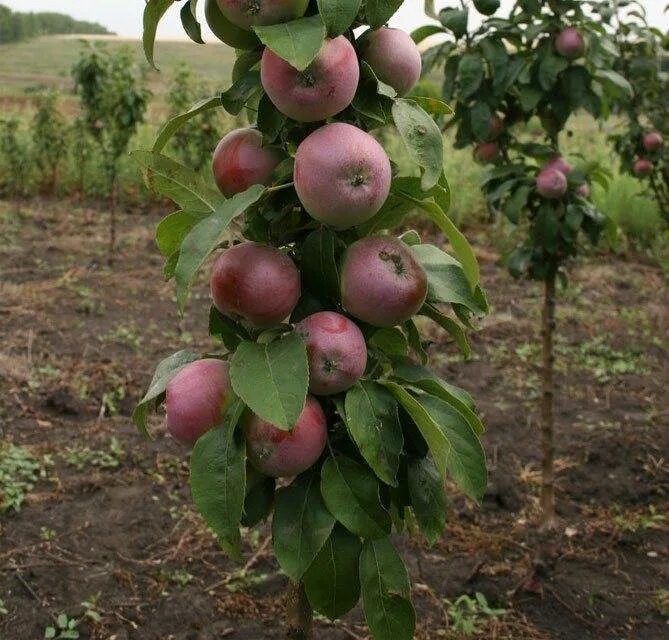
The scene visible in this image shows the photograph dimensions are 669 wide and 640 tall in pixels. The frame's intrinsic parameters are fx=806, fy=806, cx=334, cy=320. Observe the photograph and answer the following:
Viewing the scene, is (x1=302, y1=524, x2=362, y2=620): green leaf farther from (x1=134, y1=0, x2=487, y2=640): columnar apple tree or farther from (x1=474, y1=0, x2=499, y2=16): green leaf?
(x1=474, y1=0, x2=499, y2=16): green leaf

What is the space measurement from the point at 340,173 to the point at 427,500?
483 millimetres

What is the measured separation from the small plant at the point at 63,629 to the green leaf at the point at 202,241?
155 centimetres

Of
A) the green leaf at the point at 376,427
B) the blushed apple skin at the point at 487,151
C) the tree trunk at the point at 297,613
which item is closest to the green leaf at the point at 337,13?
the green leaf at the point at 376,427

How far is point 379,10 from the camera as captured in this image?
1025 mm

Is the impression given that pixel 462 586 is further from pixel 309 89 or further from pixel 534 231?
pixel 309 89

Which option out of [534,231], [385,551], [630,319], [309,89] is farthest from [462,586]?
[630,319]

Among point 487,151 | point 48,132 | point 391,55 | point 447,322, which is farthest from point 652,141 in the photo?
point 48,132

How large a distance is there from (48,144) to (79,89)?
5.84 feet

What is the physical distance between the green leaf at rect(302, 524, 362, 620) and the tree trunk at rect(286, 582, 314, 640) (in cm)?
11

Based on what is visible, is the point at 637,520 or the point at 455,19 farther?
the point at 637,520

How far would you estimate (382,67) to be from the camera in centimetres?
106

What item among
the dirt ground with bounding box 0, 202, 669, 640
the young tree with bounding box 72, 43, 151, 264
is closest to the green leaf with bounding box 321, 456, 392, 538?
the dirt ground with bounding box 0, 202, 669, 640

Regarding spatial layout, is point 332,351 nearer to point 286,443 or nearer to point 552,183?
point 286,443

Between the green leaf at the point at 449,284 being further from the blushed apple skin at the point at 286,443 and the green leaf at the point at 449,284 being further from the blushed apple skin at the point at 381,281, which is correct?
the blushed apple skin at the point at 286,443
